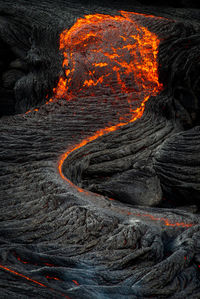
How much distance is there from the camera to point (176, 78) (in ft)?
6.70

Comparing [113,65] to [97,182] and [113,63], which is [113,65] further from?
[97,182]

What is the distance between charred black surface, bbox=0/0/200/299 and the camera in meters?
1.06

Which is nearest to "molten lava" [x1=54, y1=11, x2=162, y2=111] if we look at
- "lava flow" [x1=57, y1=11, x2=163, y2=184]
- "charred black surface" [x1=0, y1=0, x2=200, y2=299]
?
"lava flow" [x1=57, y1=11, x2=163, y2=184]

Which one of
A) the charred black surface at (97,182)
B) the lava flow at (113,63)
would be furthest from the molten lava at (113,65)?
the charred black surface at (97,182)

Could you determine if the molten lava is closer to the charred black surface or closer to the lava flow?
the lava flow

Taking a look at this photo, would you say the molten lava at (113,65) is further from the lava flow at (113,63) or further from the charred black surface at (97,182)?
the charred black surface at (97,182)

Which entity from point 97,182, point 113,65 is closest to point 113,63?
point 113,65

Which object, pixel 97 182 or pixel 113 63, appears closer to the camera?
pixel 97 182

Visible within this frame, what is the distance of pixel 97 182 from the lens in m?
1.90

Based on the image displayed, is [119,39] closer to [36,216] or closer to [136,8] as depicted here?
[136,8]

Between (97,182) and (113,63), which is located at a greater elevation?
(113,63)

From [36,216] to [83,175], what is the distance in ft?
1.92

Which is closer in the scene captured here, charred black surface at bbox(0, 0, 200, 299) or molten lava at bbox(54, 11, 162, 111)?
charred black surface at bbox(0, 0, 200, 299)

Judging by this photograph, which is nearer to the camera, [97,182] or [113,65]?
[97,182]
